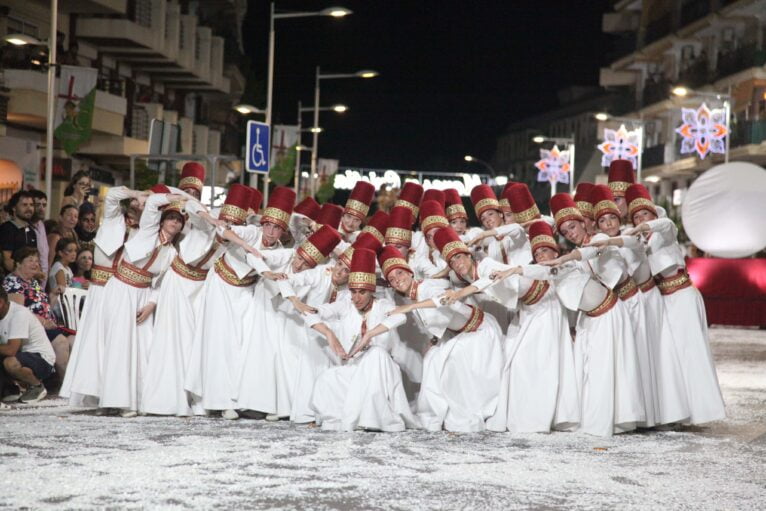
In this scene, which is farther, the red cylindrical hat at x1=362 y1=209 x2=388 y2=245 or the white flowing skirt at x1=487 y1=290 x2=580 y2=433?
the red cylindrical hat at x1=362 y1=209 x2=388 y2=245

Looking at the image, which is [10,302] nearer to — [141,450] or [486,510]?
[141,450]

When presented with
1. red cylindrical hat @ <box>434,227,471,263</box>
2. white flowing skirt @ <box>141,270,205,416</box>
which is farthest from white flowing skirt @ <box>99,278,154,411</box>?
red cylindrical hat @ <box>434,227,471,263</box>

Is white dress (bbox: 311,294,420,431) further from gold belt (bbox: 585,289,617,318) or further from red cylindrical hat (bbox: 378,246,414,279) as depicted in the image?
gold belt (bbox: 585,289,617,318)

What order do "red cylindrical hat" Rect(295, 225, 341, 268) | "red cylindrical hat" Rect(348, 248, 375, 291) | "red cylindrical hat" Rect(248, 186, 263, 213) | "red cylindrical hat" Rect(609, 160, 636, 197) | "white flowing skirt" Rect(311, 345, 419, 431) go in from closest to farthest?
"white flowing skirt" Rect(311, 345, 419, 431), "red cylindrical hat" Rect(348, 248, 375, 291), "red cylindrical hat" Rect(295, 225, 341, 268), "red cylindrical hat" Rect(248, 186, 263, 213), "red cylindrical hat" Rect(609, 160, 636, 197)

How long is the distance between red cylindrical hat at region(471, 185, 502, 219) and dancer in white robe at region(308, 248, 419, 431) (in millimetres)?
1839

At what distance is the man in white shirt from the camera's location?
12.3m

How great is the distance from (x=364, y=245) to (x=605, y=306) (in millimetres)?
2228

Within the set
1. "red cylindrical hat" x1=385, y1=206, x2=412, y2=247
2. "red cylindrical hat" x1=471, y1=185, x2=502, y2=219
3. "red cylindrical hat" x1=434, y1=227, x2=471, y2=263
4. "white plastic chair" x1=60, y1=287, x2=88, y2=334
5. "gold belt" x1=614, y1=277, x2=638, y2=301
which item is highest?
"red cylindrical hat" x1=471, y1=185, x2=502, y2=219

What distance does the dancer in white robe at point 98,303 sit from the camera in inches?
458

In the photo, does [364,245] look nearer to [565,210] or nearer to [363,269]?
[363,269]

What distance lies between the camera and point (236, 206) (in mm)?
11930

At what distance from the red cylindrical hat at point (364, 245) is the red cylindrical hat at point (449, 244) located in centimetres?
55

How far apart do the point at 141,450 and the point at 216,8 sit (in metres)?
48.9

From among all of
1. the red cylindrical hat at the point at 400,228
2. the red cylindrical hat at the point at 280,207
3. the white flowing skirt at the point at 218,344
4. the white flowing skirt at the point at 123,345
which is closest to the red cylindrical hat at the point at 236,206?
the red cylindrical hat at the point at 280,207
